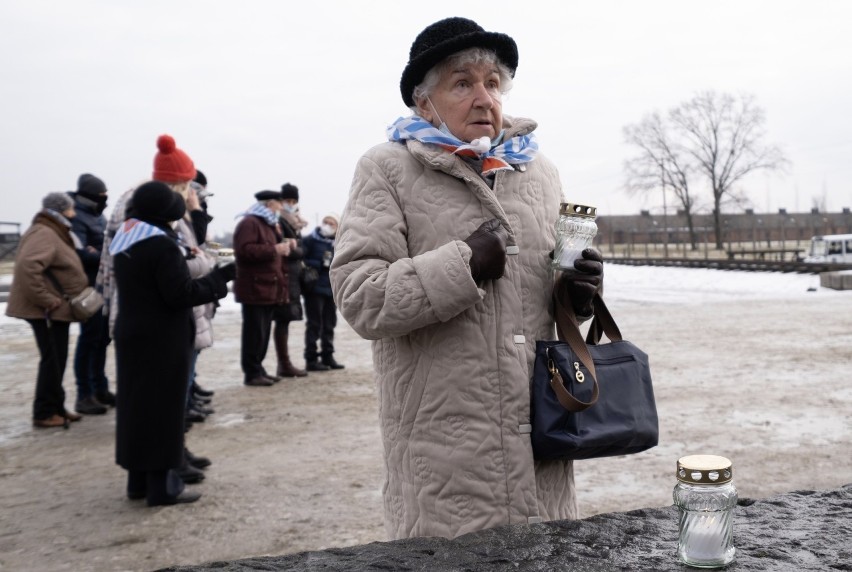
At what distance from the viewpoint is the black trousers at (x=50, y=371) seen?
599cm

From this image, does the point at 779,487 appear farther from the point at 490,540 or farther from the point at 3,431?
the point at 3,431

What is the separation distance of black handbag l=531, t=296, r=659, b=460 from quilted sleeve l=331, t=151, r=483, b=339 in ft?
0.86

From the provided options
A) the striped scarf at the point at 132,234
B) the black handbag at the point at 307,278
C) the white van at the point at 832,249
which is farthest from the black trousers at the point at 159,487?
the white van at the point at 832,249

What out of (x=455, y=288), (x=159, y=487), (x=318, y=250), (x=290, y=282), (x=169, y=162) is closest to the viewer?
(x=455, y=288)

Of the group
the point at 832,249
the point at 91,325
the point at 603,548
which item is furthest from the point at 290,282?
the point at 832,249

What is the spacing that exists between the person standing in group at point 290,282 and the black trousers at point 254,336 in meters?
0.25

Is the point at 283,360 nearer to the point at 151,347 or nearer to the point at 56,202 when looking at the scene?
the point at 56,202

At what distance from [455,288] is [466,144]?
411 mm

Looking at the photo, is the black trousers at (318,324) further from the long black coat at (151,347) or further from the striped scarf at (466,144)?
the striped scarf at (466,144)

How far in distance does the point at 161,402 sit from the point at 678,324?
8.90m

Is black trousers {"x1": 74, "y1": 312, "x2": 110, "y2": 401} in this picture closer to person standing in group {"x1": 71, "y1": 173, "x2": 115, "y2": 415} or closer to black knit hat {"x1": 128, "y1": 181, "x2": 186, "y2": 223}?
person standing in group {"x1": 71, "y1": 173, "x2": 115, "y2": 415}

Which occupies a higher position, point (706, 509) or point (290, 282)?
point (290, 282)

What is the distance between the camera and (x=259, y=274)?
739cm

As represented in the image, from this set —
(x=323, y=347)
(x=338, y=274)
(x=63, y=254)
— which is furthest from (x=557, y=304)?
(x=323, y=347)
